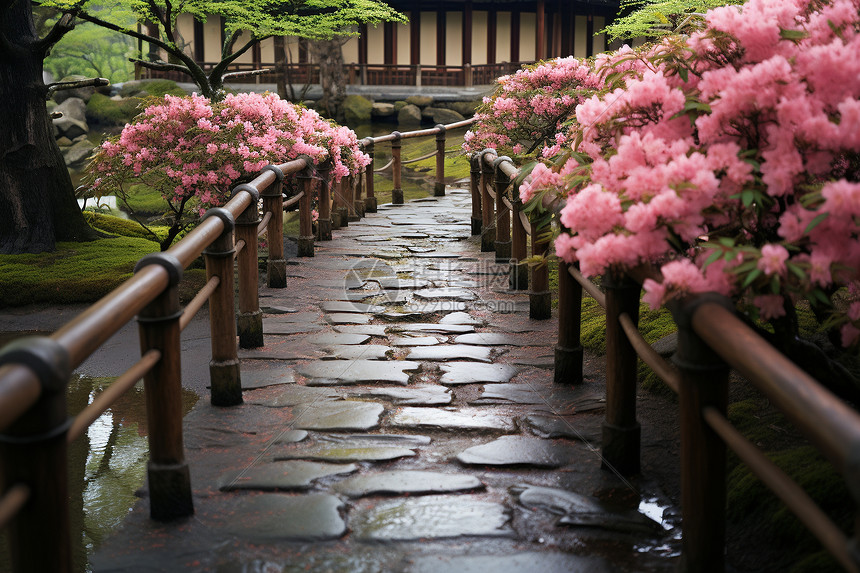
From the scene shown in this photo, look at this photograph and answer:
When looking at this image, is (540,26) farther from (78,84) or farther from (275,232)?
(275,232)

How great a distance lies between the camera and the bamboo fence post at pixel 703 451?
2324 millimetres

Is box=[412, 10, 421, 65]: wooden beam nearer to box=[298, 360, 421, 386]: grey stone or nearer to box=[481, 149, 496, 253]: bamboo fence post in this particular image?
box=[481, 149, 496, 253]: bamboo fence post

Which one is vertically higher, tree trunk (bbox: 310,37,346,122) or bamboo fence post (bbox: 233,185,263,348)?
tree trunk (bbox: 310,37,346,122)

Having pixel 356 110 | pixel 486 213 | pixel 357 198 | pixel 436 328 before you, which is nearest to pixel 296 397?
pixel 436 328

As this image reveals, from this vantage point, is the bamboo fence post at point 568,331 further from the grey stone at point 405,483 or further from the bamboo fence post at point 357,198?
the bamboo fence post at point 357,198

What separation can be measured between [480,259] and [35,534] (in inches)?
262

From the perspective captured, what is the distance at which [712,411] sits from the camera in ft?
7.48

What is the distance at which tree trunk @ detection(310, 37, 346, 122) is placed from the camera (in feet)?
92.5

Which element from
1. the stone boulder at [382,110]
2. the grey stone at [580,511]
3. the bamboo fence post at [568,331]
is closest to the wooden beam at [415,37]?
the stone boulder at [382,110]

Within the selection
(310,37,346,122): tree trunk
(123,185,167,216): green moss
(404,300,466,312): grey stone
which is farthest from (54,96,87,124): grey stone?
(404,300,466,312): grey stone

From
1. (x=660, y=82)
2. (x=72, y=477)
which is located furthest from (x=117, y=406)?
(x=660, y=82)

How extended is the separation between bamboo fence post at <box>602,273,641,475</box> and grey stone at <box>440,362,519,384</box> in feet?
4.45

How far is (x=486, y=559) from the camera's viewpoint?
262 centimetres

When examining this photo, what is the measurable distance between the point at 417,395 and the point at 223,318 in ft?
3.58
